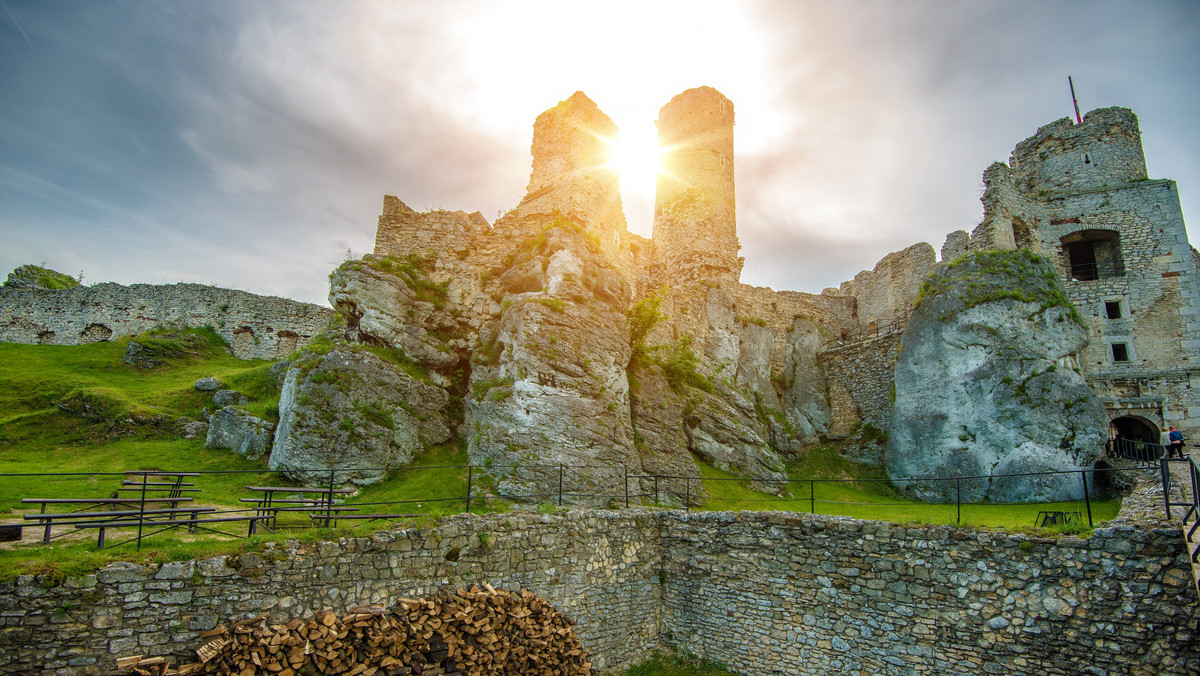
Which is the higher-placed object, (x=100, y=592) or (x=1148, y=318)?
(x=1148, y=318)

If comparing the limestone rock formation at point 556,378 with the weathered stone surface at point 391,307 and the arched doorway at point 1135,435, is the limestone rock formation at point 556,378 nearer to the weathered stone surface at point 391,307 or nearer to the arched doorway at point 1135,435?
the weathered stone surface at point 391,307

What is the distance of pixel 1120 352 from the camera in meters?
24.7

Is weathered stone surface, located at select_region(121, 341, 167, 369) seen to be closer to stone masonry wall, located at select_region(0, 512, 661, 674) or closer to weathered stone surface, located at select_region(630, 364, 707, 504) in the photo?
stone masonry wall, located at select_region(0, 512, 661, 674)

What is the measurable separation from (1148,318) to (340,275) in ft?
104

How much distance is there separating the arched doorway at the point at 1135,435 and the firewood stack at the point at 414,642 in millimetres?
20678

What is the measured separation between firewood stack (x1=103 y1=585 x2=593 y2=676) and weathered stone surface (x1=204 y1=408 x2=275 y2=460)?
7.67 meters

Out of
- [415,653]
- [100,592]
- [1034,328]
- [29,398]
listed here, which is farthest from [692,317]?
[29,398]

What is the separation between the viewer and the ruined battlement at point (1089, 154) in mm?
26484

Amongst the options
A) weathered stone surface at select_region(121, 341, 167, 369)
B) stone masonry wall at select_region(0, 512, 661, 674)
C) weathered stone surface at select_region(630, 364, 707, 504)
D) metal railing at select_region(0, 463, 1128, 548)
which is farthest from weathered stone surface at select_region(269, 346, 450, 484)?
weathered stone surface at select_region(121, 341, 167, 369)

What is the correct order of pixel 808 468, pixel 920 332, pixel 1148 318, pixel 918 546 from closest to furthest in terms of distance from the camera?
pixel 918 546 → pixel 920 332 → pixel 808 468 → pixel 1148 318

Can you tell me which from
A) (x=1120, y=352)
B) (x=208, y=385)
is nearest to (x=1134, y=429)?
(x=1120, y=352)

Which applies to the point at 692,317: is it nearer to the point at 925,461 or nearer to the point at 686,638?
the point at 925,461

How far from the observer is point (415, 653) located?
361 inches

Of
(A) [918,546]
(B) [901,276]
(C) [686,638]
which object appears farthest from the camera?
(B) [901,276]
